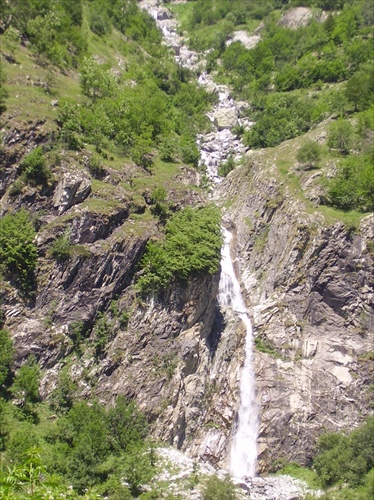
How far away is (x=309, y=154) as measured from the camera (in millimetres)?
47250

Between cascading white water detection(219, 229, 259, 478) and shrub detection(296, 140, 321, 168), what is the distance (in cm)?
1668

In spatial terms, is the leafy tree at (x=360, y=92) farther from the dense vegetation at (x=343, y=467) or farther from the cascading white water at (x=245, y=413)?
the dense vegetation at (x=343, y=467)

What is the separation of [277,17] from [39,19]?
6398 cm

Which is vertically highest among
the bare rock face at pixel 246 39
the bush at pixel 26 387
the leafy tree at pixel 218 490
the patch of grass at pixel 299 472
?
the bare rock face at pixel 246 39

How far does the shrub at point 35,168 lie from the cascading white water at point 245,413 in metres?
18.6

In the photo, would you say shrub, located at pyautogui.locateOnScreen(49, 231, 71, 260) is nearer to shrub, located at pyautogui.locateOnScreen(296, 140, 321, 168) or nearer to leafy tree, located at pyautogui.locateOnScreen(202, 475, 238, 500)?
leafy tree, located at pyautogui.locateOnScreen(202, 475, 238, 500)

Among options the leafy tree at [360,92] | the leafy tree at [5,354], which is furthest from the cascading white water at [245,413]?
the leafy tree at [360,92]

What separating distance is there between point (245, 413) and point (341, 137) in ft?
103

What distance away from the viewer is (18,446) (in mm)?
22078

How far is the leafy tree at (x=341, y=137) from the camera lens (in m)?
48.5

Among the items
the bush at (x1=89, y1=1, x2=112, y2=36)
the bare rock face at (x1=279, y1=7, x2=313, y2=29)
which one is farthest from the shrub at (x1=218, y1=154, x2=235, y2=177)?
the bare rock face at (x1=279, y1=7, x2=313, y2=29)

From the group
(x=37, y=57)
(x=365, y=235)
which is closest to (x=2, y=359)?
(x=365, y=235)

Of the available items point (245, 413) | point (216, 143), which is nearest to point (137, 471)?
point (245, 413)

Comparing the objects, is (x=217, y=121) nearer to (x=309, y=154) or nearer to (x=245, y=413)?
(x=309, y=154)
